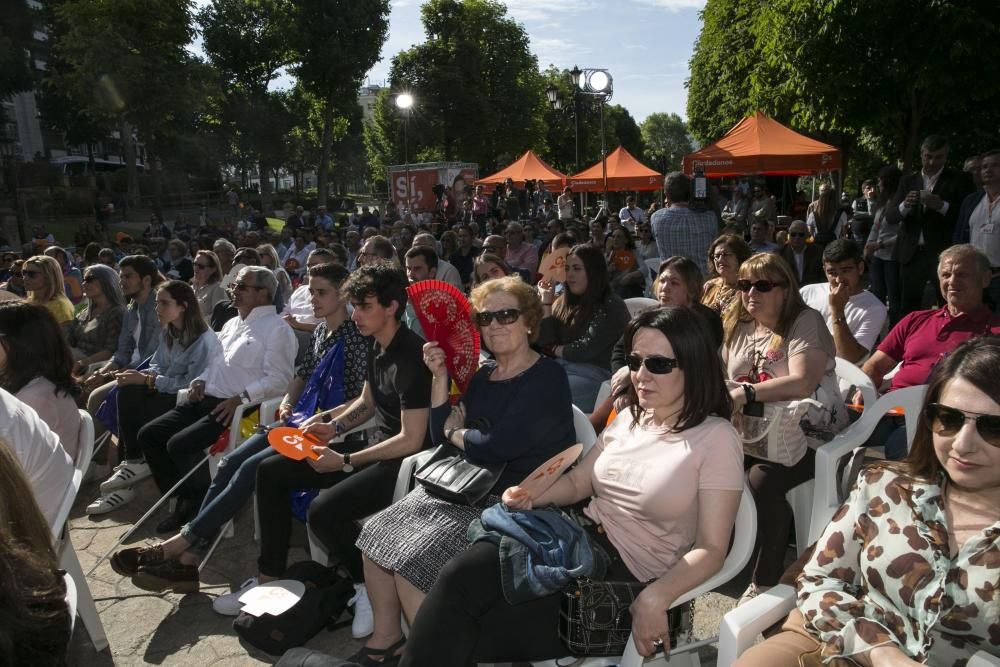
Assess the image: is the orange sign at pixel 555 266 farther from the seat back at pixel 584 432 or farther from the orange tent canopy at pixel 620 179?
the orange tent canopy at pixel 620 179

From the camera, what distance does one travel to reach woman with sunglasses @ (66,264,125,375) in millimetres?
5766

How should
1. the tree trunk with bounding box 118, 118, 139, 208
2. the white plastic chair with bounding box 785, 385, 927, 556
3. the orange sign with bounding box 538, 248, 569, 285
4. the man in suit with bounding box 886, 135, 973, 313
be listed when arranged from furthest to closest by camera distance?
the tree trunk with bounding box 118, 118, 139, 208 < the man in suit with bounding box 886, 135, 973, 313 < the orange sign with bounding box 538, 248, 569, 285 < the white plastic chair with bounding box 785, 385, 927, 556

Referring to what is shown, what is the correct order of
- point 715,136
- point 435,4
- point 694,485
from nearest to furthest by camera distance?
point 694,485 → point 715,136 → point 435,4

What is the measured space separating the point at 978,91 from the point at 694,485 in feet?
39.0

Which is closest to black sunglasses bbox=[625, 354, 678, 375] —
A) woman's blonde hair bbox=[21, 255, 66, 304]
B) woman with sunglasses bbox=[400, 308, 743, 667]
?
woman with sunglasses bbox=[400, 308, 743, 667]

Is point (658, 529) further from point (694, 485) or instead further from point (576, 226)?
point (576, 226)

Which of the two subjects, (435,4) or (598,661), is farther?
(435,4)

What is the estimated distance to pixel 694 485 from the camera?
217 cm

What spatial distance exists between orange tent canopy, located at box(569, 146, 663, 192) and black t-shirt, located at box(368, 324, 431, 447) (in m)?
15.9

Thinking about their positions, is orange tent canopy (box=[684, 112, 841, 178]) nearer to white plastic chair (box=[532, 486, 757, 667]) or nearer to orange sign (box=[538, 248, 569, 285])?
orange sign (box=[538, 248, 569, 285])

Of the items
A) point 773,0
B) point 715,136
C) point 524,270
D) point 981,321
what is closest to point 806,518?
point 981,321

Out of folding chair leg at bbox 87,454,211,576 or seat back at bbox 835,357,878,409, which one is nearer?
seat back at bbox 835,357,878,409

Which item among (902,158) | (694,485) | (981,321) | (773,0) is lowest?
(694,485)

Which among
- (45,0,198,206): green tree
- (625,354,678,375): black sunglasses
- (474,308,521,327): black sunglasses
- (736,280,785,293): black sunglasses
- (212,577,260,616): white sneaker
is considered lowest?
(212,577,260,616): white sneaker
